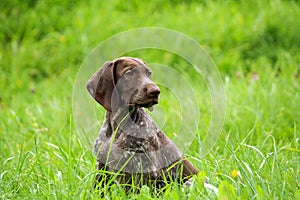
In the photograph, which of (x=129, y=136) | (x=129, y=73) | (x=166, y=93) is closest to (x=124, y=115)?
(x=129, y=136)

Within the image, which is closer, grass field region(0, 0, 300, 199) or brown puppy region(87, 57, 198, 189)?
brown puppy region(87, 57, 198, 189)

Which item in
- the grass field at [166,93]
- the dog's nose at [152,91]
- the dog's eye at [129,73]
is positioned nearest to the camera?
the dog's nose at [152,91]

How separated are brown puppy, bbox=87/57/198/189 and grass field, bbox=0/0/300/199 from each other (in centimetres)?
9

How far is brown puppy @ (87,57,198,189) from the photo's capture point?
269 centimetres

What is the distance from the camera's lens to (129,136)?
2703 millimetres

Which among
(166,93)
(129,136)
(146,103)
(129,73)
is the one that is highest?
(129,73)

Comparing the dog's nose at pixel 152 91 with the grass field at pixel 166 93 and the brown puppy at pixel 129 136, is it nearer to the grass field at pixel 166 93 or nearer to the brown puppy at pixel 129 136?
the brown puppy at pixel 129 136

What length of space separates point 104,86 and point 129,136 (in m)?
0.28

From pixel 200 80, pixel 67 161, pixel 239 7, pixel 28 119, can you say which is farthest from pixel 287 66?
pixel 67 161

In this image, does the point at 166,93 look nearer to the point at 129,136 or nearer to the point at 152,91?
the point at 129,136

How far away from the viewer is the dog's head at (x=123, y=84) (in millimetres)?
2602

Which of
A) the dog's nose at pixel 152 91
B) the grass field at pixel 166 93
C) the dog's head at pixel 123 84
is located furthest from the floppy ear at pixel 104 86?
the grass field at pixel 166 93

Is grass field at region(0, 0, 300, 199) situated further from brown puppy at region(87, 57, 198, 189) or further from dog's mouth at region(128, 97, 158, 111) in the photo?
dog's mouth at region(128, 97, 158, 111)

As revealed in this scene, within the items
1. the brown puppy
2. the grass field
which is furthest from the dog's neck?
the grass field
